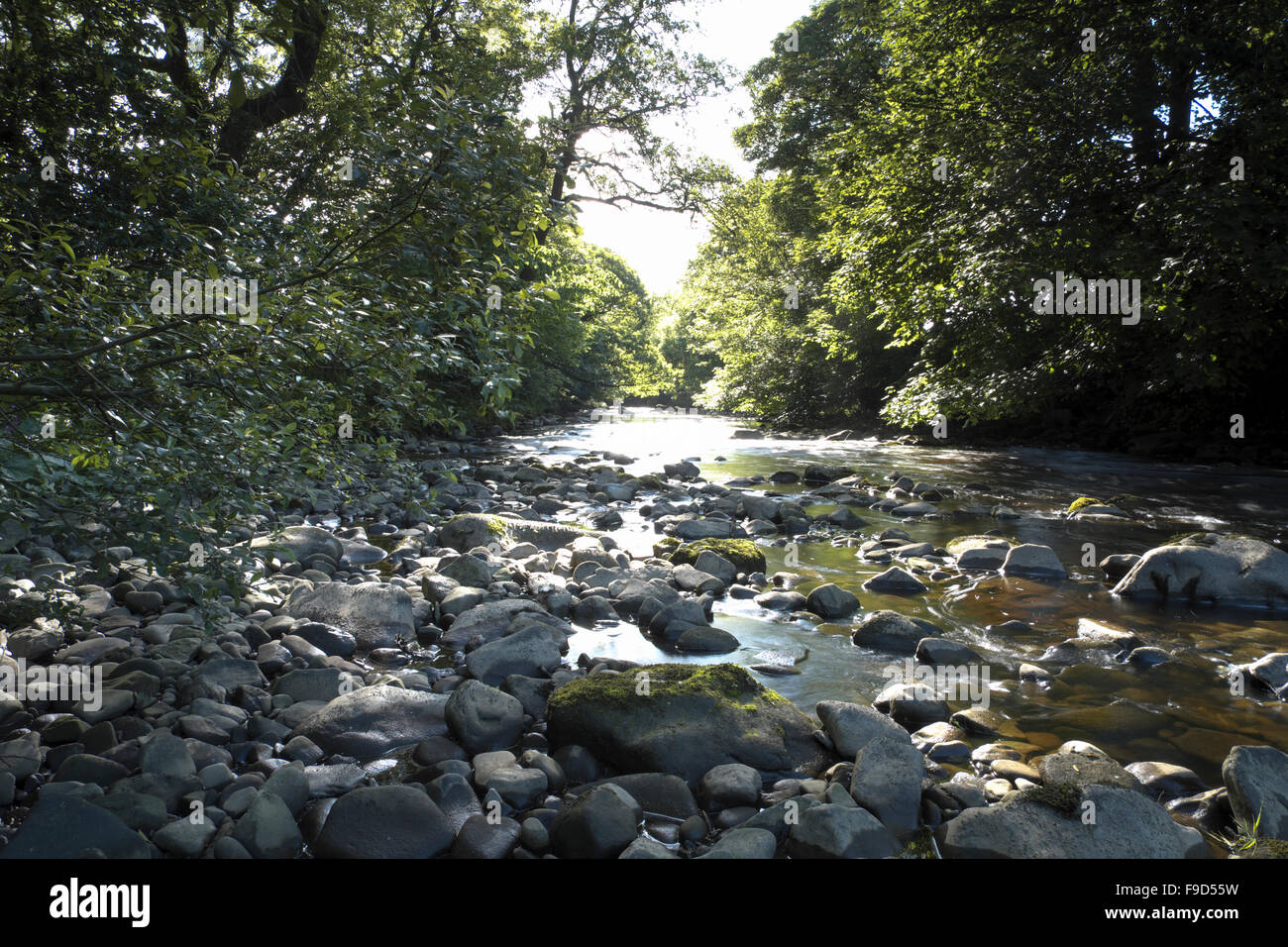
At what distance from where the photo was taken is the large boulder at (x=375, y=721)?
3.76m

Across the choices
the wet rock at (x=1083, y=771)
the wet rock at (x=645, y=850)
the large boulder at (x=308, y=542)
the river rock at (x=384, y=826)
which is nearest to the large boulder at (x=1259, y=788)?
the wet rock at (x=1083, y=771)

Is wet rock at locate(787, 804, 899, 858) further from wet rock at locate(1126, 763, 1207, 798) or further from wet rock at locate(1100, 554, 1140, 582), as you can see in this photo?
wet rock at locate(1100, 554, 1140, 582)

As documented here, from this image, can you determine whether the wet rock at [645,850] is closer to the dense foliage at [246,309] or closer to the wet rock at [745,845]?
the wet rock at [745,845]

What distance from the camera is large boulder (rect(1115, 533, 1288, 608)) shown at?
21.4 ft

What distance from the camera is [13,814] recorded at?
9.59ft

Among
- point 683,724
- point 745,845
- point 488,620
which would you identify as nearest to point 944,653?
point 683,724

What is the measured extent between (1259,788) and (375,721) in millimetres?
4290

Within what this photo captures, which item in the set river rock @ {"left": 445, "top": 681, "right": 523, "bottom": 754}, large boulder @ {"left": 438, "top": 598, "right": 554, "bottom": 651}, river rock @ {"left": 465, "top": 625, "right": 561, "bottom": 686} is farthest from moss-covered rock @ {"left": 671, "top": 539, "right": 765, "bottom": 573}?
river rock @ {"left": 445, "top": 681, "right": 523, "bottom": 754}

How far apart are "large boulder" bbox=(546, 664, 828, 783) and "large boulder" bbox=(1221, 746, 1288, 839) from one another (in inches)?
72.6

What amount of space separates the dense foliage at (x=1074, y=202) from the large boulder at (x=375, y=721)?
35.0ft

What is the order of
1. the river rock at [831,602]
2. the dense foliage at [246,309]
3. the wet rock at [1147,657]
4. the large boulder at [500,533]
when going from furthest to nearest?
the large boulder at [500,533] → the river rock at [831,602] → the wet rock at [1147,657] → the dense foliage at [246,309]

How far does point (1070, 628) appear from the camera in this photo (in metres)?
6.02
